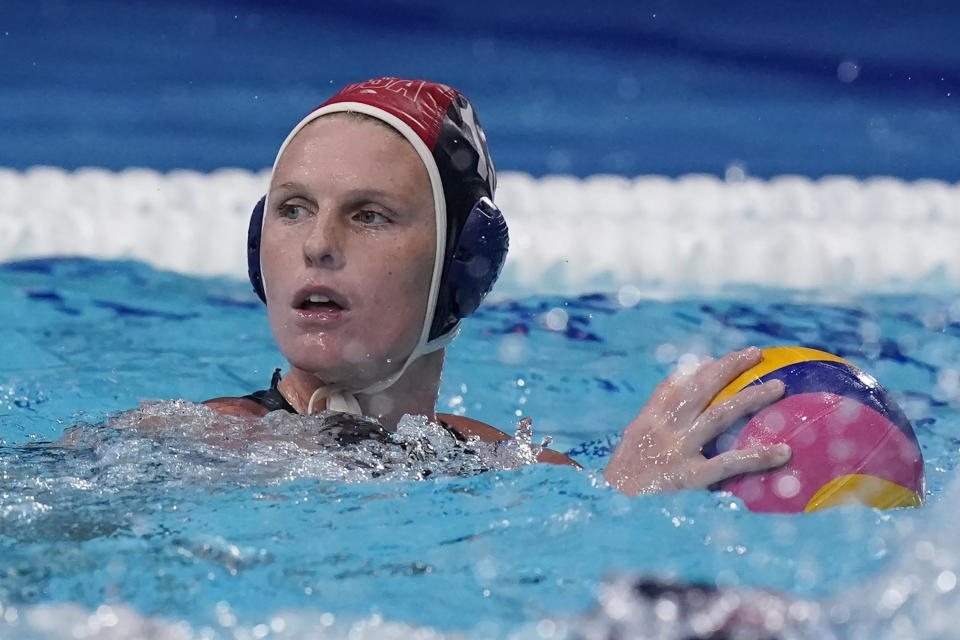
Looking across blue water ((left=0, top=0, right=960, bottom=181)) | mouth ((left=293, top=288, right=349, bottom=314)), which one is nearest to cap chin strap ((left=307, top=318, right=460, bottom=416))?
mouth ((left=293, top=288, right=349, bottom=314))

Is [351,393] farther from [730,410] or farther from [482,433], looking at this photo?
[730,410]

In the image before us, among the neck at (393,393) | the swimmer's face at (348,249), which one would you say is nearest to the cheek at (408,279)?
the swimmer's face at (348,249)

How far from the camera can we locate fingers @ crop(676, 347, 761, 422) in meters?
1.92

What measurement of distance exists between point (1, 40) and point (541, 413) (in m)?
5.12

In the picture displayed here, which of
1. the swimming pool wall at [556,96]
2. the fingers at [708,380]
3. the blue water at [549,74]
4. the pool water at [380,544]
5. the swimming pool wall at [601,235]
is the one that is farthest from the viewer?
the blue water at [549,74]

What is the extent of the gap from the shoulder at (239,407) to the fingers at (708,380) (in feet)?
2.70

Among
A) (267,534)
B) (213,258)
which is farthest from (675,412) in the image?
(213,258)

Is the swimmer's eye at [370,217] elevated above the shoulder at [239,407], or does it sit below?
above

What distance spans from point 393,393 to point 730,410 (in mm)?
758

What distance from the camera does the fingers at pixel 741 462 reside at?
5.86 ft

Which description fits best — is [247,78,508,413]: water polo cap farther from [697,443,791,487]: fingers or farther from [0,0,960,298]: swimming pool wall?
[0,0,960,298]: swimming pool wall

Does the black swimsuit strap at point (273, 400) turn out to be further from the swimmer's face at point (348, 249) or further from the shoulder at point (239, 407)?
the swimmer's face at point (348, 249)

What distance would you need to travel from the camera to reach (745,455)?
180cm

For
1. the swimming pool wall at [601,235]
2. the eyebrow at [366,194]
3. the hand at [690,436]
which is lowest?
the swimming pool wall at [601,235]
